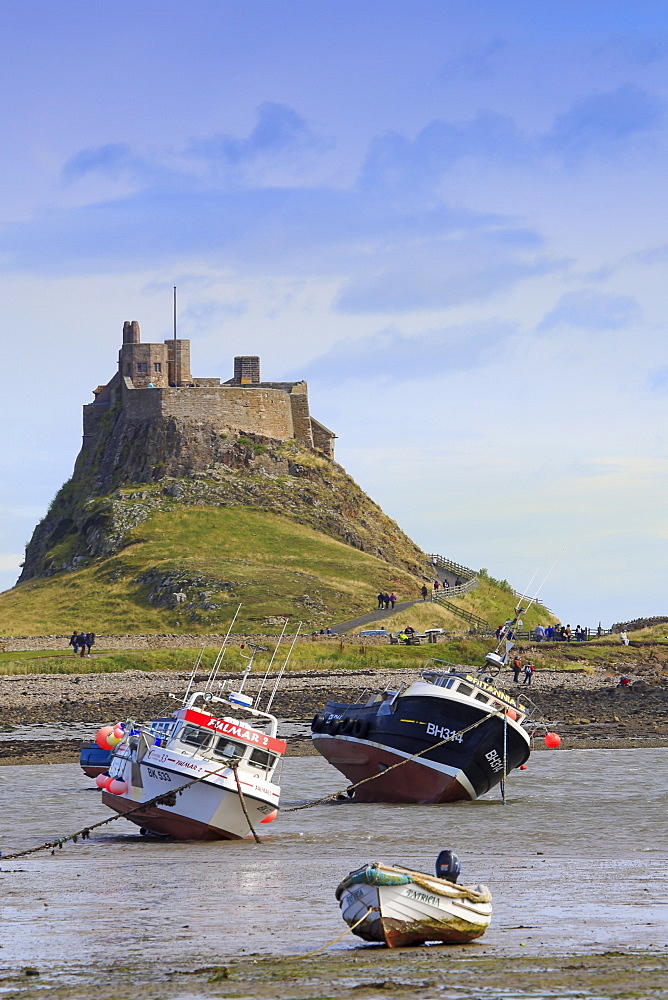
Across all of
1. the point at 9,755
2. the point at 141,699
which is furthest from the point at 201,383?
the point at 9,755

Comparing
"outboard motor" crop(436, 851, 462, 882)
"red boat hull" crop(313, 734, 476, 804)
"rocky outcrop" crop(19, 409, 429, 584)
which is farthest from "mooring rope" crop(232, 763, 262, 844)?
"rocky outcrop" crop(19, 409, 429, 584)

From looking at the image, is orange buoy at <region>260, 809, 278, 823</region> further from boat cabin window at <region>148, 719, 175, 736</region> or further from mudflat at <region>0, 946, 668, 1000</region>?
mudflat at <region>0, 946, 668, 1000</region>

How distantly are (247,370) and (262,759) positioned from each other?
343ft

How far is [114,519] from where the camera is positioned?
112562mm

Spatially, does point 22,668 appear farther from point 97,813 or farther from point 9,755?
point 97,813

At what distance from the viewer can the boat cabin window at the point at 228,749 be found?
94.0ft

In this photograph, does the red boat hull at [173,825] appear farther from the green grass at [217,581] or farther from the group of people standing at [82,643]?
the green grass at [217,581]

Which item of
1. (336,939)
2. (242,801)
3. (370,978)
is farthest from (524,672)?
(370,978)

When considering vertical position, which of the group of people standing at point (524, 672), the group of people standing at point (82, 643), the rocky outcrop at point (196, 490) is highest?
the rocky outcrop at point (196, 490)

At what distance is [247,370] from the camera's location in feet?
433

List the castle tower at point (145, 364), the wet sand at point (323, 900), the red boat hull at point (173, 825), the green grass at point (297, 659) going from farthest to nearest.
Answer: the castle tower at point (145, 364) < the green grass at point (297, 659) < the red boat hull at point (173, 825) < the wet sand at point (323, 900)

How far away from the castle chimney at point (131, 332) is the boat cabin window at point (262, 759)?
104 meters

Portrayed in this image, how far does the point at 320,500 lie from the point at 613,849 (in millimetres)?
94346

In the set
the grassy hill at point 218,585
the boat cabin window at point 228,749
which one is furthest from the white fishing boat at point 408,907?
the grassy hill at point 218,585
